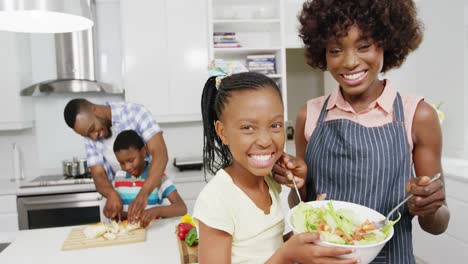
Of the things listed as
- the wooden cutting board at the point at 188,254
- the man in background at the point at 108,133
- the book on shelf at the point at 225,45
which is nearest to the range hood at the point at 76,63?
the book on shelf at the point at 225,45

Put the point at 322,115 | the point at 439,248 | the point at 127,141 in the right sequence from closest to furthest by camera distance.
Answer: the point at 322,115 → the point at 127,141 → the point at 439,248

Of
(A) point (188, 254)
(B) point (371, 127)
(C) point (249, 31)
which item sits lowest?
(A) point (188, 254)

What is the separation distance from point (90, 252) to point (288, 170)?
0.91 meters

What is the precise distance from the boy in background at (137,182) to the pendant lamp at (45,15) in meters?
0.55

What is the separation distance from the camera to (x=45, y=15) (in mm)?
1505

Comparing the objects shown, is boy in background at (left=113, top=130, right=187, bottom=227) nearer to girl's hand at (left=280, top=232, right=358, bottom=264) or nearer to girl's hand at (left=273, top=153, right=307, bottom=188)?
girl's hand at (left=273, top=153, right=307, bottom=188)

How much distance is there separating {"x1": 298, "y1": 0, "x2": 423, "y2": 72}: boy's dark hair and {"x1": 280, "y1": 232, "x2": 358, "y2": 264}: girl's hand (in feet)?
1.63

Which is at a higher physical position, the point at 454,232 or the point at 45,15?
Result: the point at 45,15

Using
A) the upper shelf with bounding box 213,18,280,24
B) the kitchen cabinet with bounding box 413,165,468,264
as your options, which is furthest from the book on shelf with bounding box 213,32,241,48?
the kitchen cabinet with bounding box 413,165,468,264

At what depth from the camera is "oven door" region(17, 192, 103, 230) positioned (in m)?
2.67

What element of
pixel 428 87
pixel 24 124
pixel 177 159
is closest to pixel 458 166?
pixel 428 87

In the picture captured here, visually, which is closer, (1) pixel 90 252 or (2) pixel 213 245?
(2) pixel 213 245

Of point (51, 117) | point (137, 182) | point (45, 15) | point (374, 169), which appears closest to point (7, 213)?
point (51, 117)

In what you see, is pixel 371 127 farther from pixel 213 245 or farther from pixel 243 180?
pixel 213 245
